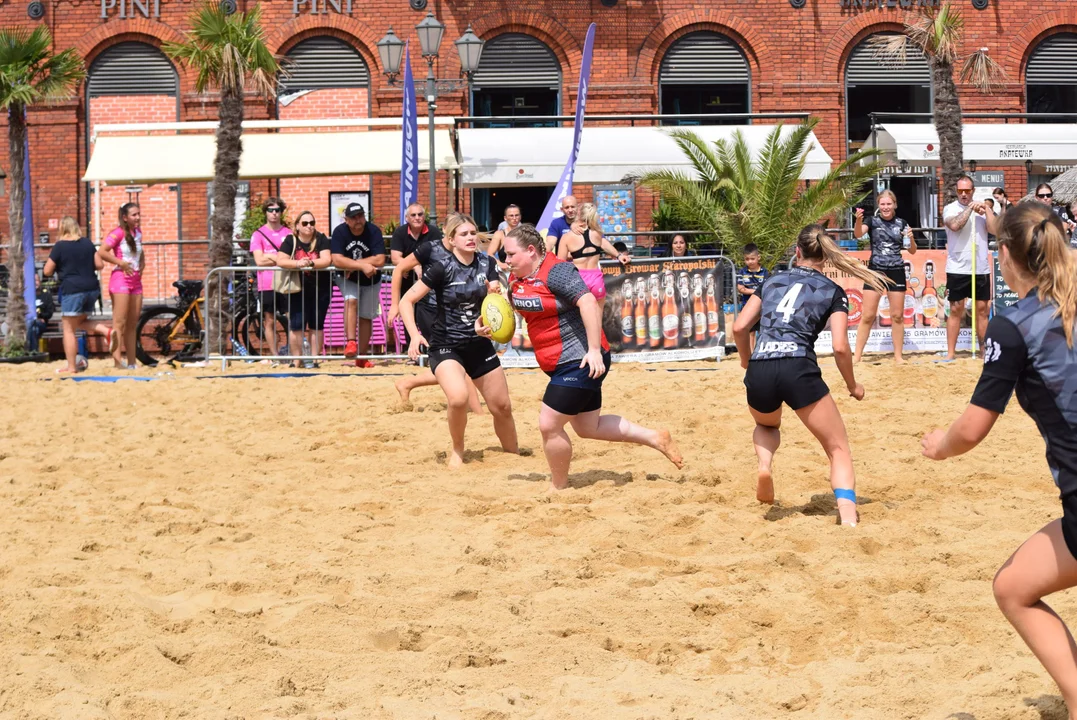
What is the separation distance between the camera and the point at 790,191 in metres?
20.0

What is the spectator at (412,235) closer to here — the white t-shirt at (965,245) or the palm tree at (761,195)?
the white t-shirt at (965,245)

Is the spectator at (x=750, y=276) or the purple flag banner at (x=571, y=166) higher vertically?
the purple flag banner at (x=571, y=166)

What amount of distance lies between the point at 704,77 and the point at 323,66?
26.6ft

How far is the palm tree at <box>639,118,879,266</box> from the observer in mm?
19828

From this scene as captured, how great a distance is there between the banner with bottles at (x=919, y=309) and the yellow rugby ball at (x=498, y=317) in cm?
846

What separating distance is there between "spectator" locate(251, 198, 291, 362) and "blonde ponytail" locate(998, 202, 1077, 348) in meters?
11.8

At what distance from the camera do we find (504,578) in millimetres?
6078

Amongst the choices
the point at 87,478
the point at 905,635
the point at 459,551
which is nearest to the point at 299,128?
the point at 87,478

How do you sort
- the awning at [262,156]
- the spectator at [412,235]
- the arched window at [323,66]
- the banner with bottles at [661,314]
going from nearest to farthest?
the spectator at [412,235] < the banner with bottles at [661,314] < the awning at [262,156] < the arched window at [323,66]

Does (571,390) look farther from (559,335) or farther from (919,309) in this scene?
(919,309)

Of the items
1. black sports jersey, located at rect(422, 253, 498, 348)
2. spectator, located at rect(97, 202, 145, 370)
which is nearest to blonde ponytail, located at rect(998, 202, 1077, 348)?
black sports jersey, located at rect(422, 253, 498, 348)

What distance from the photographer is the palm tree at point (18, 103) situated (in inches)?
768

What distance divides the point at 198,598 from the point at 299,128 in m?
22.0

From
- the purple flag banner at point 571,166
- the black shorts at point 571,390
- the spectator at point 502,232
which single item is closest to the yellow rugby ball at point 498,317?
the black shorts at point 571,390
